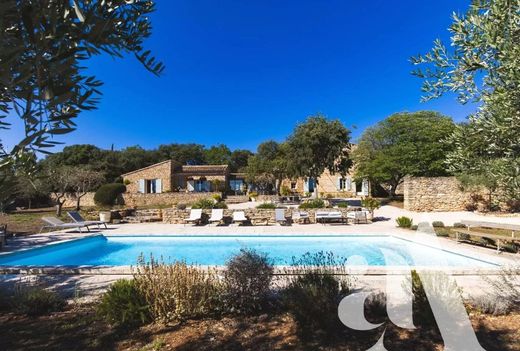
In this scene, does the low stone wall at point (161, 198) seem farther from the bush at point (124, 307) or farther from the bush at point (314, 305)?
the bush at point (314, 305)

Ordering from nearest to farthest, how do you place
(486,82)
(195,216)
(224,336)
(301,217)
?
(486,82)
(224,336)
(301,217)
(195,216)

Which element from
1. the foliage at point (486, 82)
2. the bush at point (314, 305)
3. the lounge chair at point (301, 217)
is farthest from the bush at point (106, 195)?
the foliage at point (486, 82)

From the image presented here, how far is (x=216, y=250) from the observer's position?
35.8 feet

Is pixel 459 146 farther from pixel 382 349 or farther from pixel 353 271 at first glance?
pixel 353 271

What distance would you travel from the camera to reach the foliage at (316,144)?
68.6 ft

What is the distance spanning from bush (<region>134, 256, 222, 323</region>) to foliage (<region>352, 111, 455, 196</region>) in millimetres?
20660

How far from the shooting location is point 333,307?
3.84 metres

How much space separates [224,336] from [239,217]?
38.3 feet

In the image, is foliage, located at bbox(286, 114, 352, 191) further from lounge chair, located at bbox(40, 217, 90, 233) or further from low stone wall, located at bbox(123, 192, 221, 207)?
lounge chair, located at bbox(40, 217, 90, 233)

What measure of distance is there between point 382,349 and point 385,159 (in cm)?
2390

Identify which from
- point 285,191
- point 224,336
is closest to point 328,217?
point 224,336

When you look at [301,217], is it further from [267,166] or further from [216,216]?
[267,166]

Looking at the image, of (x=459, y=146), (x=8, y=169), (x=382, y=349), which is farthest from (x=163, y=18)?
(x=382, y=349)

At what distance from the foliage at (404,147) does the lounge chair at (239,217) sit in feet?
45.9
